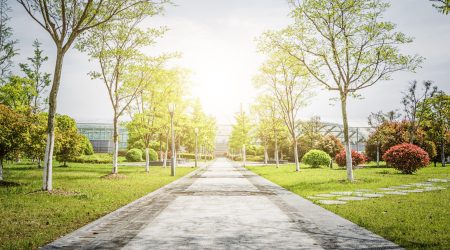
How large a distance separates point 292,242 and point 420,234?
2.33 m

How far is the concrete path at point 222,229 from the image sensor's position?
5.18m

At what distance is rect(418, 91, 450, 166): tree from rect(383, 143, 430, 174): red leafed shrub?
15781mm

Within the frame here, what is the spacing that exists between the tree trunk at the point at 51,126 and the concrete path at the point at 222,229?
4.13 metres

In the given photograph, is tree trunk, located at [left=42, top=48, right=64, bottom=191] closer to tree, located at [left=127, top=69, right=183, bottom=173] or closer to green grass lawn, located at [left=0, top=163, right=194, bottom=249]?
green grass lawn, located at [left=0, top=163, right=194, bottom=249]

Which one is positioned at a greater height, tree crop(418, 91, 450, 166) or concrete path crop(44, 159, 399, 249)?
tree crop(418, 91, 450, 166)

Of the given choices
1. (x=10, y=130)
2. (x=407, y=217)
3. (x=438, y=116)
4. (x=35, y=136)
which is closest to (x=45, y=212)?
(x=10, y=130)

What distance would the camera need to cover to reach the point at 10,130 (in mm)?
13477

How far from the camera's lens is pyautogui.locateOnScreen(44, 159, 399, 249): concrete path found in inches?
204

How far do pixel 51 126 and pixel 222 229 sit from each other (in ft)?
28.0

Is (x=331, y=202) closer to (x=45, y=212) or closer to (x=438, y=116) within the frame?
(x=45, y=212)

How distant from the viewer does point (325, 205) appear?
30.3 ft

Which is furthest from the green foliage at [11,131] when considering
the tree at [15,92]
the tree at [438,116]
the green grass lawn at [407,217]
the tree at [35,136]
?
the tree at [438,116]

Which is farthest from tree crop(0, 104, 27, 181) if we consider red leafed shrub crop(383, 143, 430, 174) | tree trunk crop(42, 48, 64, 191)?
red leafed shrub crop(383, 143, 430, 174)

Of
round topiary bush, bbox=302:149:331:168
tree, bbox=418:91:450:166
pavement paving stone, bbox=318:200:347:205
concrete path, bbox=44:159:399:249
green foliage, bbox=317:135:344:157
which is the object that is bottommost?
pavement paving stone, bbox=318:200:347:205
